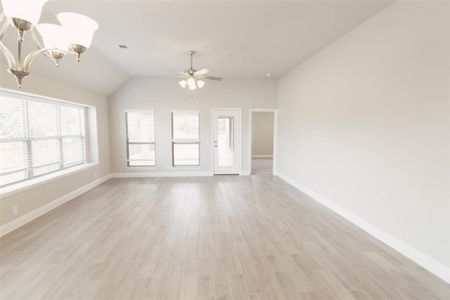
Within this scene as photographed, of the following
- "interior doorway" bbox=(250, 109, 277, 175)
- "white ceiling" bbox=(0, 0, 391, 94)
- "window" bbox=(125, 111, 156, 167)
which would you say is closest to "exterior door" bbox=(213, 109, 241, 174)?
"white ceiling" bbox=(0, 0, 391, 94)

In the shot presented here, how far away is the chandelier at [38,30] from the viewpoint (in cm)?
124

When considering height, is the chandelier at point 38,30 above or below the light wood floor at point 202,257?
above

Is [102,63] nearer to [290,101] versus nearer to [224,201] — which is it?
[224,201]

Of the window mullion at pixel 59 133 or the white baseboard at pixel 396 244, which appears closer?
the white baseboard at pixel 396 244

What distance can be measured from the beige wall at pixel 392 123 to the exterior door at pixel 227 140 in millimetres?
3018

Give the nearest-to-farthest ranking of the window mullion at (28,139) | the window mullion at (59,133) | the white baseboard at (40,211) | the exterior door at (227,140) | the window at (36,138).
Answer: the white baseboard at (40,211)
the window at (36,138)
the window mullion at (28,139)
the window mullion at (59,133)
the exterior door at (227,140)

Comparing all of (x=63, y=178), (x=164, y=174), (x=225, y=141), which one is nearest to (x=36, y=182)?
(x=63, y=178)

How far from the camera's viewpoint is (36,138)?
4.18 metres

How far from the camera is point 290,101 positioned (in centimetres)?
619

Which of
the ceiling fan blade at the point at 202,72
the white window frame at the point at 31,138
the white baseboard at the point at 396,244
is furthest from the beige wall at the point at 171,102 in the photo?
the white baseboard at the point at 396,244

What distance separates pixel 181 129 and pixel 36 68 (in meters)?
3.91

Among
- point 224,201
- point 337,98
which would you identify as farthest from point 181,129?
point 337,98

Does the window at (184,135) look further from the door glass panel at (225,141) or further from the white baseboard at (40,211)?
the white baseboard at (40,211)

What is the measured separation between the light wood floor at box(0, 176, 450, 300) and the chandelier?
6.45 feet
